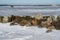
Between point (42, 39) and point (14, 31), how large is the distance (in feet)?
3.71

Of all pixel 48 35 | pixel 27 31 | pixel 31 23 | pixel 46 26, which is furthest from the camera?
pixel 31 23

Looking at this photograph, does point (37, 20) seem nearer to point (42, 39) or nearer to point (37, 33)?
point (37, 33)

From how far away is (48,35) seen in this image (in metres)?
5.81

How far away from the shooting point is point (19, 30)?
6445mm

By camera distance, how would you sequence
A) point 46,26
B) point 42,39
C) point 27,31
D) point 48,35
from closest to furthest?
point 42,39 → point 48,35 → point 27,31 → point 46,26

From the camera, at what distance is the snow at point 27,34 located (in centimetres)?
552

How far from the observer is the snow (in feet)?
18.1

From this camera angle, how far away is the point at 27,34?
592 centimetres

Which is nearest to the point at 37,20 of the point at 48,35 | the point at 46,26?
the point at 46,26

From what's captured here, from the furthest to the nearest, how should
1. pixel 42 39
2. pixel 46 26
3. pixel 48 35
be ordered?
pixel 46 26
pixel 48 35
pixel 42 39

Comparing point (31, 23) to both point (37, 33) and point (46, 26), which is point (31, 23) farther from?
point (37, 33)

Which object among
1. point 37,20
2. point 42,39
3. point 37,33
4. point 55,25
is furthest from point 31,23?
point 42,39

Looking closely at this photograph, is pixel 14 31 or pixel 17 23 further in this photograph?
pixel 17 23

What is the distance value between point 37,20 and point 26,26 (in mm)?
657
